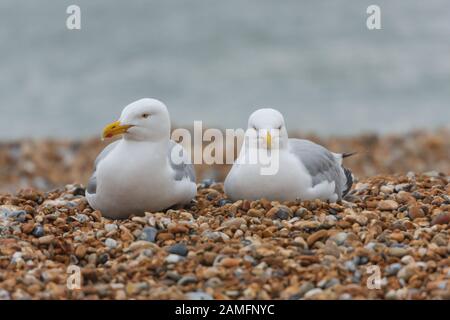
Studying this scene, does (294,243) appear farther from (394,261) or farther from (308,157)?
(308,157)

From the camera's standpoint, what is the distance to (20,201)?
6895mm

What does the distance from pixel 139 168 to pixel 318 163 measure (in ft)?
4.60

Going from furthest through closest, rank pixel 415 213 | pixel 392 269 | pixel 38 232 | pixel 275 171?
1. pixel 275 171
2. pixel 415 213
3. pixel 38 232
4. pixel 392 269

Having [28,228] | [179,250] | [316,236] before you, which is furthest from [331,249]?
[28,228]

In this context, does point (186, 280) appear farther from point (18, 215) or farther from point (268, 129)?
point (18, 215)

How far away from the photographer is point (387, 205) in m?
6.44

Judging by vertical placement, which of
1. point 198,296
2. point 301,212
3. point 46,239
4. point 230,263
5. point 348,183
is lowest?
point 198,296

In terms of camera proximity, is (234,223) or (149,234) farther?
(234,223)

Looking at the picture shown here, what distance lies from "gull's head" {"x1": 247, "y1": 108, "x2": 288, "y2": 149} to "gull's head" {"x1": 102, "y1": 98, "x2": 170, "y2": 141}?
67 cm

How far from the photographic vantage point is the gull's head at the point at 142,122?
612cm

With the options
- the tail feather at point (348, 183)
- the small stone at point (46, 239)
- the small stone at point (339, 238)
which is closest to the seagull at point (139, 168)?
the small stone at point (46, 239)

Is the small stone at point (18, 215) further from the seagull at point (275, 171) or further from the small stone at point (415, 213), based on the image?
the small stone at point (415, 213)
